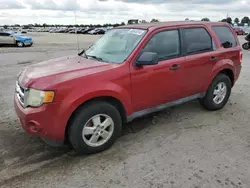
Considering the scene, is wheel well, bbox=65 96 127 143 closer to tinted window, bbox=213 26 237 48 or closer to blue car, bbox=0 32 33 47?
tinted window, bbox=213 26 237 48

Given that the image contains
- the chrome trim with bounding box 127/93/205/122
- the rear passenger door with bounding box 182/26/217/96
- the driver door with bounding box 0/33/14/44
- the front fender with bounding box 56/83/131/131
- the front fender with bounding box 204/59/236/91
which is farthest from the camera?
the driver door with bounding box 0/33/14/44

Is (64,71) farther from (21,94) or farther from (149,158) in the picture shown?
(149,158)

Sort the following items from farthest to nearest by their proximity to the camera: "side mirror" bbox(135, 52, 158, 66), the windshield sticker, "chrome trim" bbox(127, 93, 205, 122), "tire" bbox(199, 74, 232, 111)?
"tire" bbox(199, 74, 232, 111) → the windshield sticker → "chrome trim" bbox(127, 93, 205, 122) → "side mirror" bbox(135, 52, 158, 66)

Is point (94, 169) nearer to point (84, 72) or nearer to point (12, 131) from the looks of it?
point (84, 72)

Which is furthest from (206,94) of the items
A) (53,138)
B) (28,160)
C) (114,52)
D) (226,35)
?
(28,160)

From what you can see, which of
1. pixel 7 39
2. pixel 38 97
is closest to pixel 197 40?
pixel 38 97

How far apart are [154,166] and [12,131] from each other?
251 cm

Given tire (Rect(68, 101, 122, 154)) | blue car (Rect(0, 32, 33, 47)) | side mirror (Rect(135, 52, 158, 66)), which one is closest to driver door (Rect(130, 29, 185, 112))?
side mirror (Rect(135, 52, 158, 66))

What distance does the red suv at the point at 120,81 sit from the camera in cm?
298

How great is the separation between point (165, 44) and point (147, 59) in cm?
74

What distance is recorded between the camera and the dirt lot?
2824mm

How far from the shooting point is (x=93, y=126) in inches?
129

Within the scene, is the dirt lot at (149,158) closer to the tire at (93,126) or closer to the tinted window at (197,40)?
the tire at (93,126)

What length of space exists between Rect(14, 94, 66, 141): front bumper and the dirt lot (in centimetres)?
45
